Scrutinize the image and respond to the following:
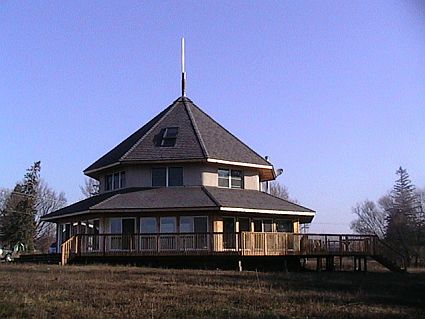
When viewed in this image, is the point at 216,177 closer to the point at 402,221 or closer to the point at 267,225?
the point at 267,225

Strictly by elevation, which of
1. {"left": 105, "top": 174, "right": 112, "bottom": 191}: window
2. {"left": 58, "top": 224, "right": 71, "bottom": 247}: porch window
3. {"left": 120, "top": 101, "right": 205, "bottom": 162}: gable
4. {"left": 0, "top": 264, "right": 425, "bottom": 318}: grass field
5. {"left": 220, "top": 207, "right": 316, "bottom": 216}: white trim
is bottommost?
{"left": 0, "top": 264, "right": 425, "bottom": 318}: grass field

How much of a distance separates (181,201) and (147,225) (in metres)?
2.58

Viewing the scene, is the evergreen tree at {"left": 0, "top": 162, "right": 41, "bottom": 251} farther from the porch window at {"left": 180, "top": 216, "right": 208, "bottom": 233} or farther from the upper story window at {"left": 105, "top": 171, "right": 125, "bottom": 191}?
the porch window at {"left": 180, "top": 216, "right": 208, "bottom": 233}

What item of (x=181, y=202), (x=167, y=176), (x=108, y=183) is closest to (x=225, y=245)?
(x=181, y=202)

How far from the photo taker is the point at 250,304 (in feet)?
49.4

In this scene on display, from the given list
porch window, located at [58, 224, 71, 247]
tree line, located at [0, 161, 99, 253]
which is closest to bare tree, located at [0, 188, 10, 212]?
tree line, located at [0, 161, 99, 253]

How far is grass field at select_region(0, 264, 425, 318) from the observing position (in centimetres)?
1365

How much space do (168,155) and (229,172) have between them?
13.1 feet

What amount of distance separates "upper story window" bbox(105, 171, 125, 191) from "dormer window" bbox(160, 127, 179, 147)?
3.10 metres

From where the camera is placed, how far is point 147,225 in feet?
116

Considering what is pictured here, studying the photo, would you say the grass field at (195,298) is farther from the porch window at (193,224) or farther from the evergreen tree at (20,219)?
the evergreen tree at (20,219)

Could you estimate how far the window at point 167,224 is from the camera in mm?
35219

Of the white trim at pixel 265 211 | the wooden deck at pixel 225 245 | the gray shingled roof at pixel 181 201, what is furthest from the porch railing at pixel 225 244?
the gray shingled roof at pixel 181 201

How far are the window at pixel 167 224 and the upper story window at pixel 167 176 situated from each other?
2.76m
